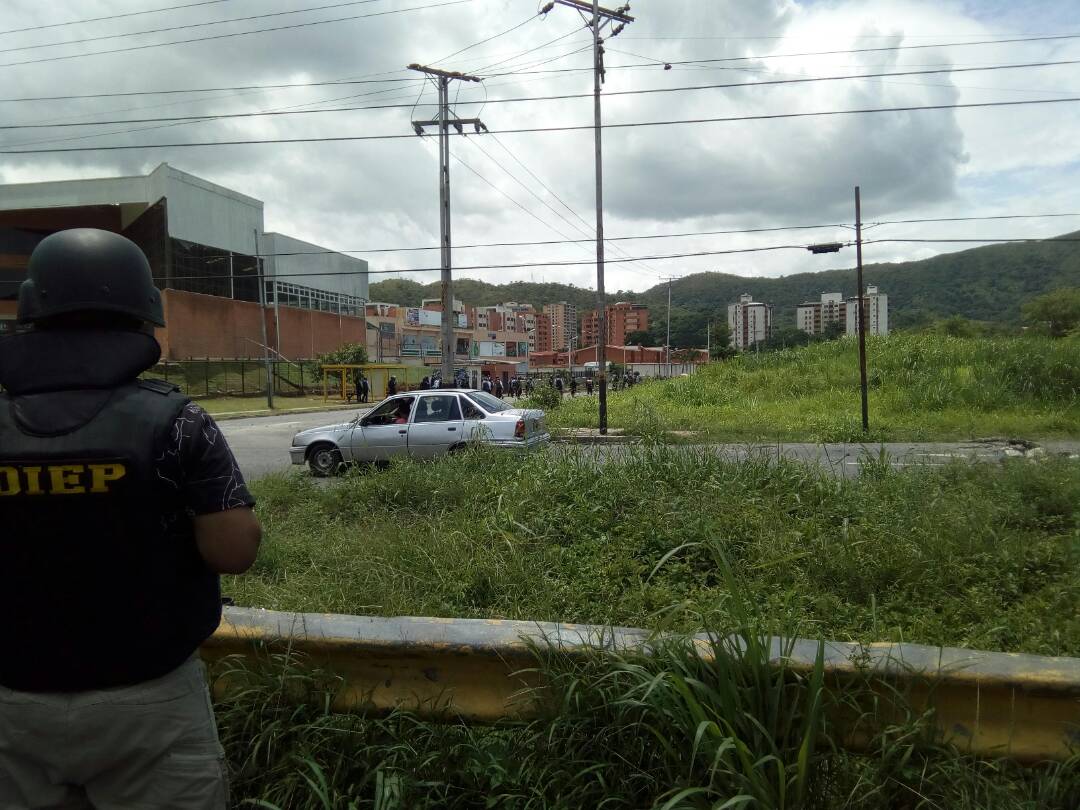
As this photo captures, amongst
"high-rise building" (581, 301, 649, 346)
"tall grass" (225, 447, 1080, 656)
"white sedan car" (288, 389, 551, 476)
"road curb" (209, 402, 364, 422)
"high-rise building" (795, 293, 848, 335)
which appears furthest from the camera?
"high-rise building" (581, 301, 649, 346)

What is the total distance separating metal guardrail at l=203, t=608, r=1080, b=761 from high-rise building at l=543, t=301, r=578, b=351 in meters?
139

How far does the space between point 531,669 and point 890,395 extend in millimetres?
20275

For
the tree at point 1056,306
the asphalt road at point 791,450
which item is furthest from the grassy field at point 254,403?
the tree at point 1056,306

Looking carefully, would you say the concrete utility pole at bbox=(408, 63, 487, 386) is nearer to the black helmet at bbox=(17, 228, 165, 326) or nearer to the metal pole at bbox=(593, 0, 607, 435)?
the metal pole at bbox=(593, 0, 607, 435)

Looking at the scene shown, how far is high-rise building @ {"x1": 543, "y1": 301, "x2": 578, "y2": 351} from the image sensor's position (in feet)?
470

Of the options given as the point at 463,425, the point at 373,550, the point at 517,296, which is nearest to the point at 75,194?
the point at 463,425

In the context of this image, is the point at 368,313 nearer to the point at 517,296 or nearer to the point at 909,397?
the point at 909,397

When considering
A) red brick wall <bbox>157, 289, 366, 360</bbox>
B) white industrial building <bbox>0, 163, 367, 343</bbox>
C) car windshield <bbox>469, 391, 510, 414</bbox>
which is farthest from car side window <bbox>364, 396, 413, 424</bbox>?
white industrial building <bbox>0, 163, 367, 343</bbox>

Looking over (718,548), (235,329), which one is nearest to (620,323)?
(235,329)

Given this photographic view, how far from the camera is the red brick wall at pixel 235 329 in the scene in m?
40.9

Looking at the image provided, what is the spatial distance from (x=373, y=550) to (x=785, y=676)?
9.19 ft

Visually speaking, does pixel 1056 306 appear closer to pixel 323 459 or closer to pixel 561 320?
A: pixel 323 459

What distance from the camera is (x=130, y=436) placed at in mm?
1502

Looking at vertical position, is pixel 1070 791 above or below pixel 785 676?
below
